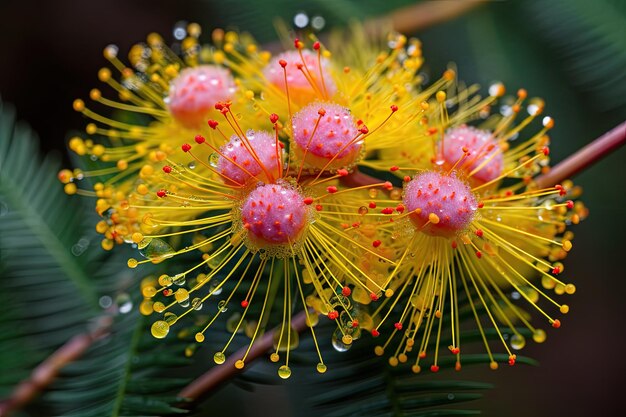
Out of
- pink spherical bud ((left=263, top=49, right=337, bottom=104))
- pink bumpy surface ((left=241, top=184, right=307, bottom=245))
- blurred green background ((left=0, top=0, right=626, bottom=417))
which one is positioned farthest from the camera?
blurred green background ((left=0, top=0, right=626, bottom=417))

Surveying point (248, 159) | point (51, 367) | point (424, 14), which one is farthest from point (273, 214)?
point (424, 14)

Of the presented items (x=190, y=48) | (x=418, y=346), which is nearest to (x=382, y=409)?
(x=418, y=346)

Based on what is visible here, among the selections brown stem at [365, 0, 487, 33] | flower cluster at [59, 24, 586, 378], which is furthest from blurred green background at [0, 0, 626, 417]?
flower cluster at [59, 24, 586, 378]

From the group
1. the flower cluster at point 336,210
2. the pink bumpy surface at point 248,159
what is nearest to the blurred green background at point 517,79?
the flower cluster at point 336,210

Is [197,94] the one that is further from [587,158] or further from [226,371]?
[587,158]

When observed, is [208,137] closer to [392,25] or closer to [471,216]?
[471,216]

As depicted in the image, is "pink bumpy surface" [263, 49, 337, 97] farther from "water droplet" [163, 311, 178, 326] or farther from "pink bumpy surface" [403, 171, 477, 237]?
"water droplet" [163, 311, 178, 326]
